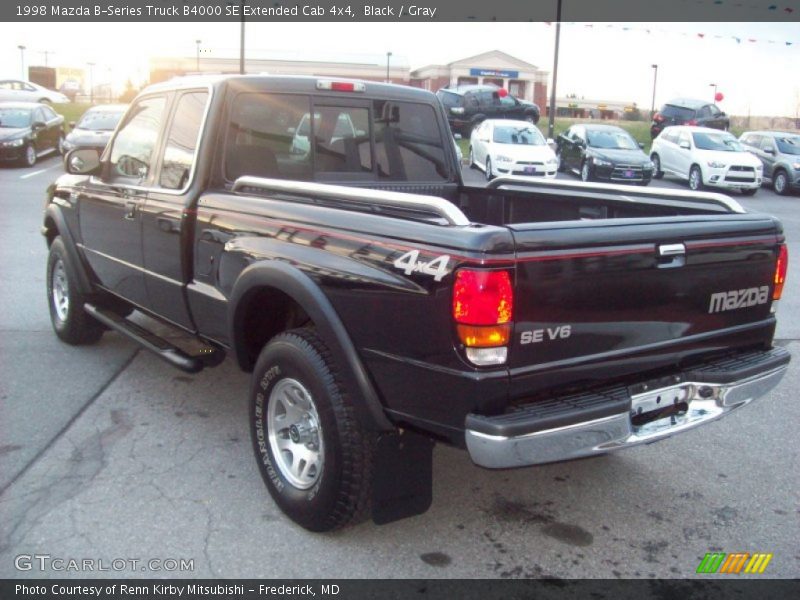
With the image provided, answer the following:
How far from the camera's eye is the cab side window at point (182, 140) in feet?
15.0

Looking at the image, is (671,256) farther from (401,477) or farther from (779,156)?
(779,156)

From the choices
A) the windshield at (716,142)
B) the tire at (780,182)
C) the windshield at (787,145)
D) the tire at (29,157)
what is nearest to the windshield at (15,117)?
the tire at (29,157)

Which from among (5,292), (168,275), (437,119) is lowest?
(5,292)

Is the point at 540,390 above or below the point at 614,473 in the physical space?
above

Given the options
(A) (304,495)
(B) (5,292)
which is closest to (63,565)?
(A) (304,495)

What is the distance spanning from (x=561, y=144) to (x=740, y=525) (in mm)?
22777

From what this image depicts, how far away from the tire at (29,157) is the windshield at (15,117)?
2.25ft

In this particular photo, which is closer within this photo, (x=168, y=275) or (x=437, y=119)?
(x=168, y=275)

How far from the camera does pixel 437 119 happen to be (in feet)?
17.6

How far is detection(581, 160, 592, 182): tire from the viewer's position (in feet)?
73.4

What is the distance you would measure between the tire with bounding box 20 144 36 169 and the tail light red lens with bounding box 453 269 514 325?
69.8 feet

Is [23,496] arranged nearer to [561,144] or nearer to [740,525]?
[740,525]

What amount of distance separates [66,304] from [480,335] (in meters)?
4.43

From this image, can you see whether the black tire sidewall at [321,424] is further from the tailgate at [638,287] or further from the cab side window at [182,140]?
the cab side window at [182,140]
